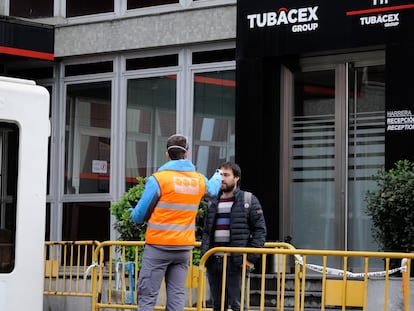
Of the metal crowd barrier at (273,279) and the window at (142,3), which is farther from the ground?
the window at (142,3)

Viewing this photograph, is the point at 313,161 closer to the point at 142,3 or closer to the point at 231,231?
the point at 142,3

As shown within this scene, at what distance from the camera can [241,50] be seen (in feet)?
46.7

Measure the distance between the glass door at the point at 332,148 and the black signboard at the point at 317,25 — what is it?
46 cm

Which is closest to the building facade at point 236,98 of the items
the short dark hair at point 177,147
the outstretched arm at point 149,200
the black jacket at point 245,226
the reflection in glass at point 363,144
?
the reflection in glass at point 363,144

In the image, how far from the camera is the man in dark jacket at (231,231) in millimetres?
9320

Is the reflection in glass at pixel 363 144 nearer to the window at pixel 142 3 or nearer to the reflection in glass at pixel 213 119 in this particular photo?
the reflection in glass at pixel 213 119

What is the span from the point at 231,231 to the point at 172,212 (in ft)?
3.16

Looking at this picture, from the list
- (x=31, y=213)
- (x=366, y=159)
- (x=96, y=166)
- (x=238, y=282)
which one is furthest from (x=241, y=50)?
(x=31, y=213)

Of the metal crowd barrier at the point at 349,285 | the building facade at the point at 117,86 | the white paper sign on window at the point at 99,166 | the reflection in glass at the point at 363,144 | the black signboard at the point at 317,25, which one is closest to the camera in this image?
the metal crowd barrier at the point at 349,285

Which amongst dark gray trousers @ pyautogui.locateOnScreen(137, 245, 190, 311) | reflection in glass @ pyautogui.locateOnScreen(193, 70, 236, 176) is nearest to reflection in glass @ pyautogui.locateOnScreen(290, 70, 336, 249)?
reflection in glass @ pyautogui.locateOnScreen(193, 70, 236, 176)

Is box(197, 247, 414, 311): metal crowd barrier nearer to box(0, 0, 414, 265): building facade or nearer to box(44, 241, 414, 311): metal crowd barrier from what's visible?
box(44, 241, 414, 311): metal crowd barrier

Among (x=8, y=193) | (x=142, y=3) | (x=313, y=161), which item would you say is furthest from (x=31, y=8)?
(x=8, y=193)

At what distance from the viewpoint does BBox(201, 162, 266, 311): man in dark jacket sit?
9.32 m

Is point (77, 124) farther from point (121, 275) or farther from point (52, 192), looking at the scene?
point (121, 275)
